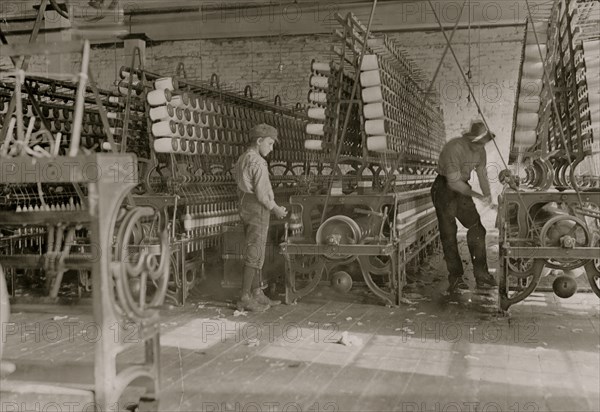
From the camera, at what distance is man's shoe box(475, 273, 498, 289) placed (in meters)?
6.43

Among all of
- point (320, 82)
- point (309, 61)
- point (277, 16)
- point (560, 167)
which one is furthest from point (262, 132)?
point (309, 61)

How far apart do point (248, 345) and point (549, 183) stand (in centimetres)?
298

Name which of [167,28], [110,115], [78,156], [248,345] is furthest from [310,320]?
[167,28]

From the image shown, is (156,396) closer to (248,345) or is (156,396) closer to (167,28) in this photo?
(248,345)

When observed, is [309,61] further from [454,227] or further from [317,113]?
[454,227]

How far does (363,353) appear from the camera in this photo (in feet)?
14.1

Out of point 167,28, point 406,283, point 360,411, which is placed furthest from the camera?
point 167,28

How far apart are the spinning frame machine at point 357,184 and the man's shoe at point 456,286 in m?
0.54

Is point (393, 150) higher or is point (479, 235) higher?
point (393, 150)

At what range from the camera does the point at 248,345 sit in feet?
14.7

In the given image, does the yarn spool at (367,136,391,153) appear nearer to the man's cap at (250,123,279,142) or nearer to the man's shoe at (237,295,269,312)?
the man's cap at (250,123,279,142)

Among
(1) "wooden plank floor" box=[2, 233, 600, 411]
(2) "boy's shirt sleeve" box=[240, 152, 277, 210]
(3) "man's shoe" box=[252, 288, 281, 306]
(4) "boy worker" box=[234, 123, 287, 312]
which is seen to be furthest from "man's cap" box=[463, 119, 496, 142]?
(3) "man's shoe" box=[252, 288, 281, 306]

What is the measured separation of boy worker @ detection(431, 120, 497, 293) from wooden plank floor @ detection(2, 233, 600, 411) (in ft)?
1.80

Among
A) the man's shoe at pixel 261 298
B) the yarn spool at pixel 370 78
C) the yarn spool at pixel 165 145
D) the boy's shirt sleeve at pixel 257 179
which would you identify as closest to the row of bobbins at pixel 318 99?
the yarn spool at pixel 370 78
